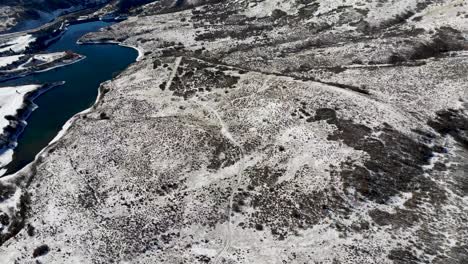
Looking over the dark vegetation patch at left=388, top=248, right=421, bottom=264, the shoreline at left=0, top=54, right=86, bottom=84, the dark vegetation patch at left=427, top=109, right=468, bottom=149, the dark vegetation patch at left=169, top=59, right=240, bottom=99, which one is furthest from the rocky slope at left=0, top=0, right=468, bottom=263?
the shoreline at left=0, top=54, right=86, bottom=84

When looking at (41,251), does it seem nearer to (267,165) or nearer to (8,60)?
(267,165)

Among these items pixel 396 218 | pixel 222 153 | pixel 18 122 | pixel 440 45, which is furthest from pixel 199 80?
pixel 440 45

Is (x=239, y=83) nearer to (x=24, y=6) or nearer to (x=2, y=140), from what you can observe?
(x=2, y=140)

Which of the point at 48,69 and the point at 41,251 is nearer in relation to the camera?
the point at 41,251

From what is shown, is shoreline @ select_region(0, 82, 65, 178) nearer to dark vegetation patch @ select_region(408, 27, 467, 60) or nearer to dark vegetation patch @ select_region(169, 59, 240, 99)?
dark vegetation patch @ select_region(169, 59, 240, 99)

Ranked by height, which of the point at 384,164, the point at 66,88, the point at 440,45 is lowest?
the point at 384,164

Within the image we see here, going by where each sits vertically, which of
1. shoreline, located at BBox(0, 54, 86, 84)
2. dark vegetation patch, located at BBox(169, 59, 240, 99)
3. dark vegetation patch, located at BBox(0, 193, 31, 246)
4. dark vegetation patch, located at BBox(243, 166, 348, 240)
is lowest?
dark vegetation patch, located at BBox(243, 166, 348, 240)

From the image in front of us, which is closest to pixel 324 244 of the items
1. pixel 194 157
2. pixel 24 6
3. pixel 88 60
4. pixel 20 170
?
pixel 194 157
